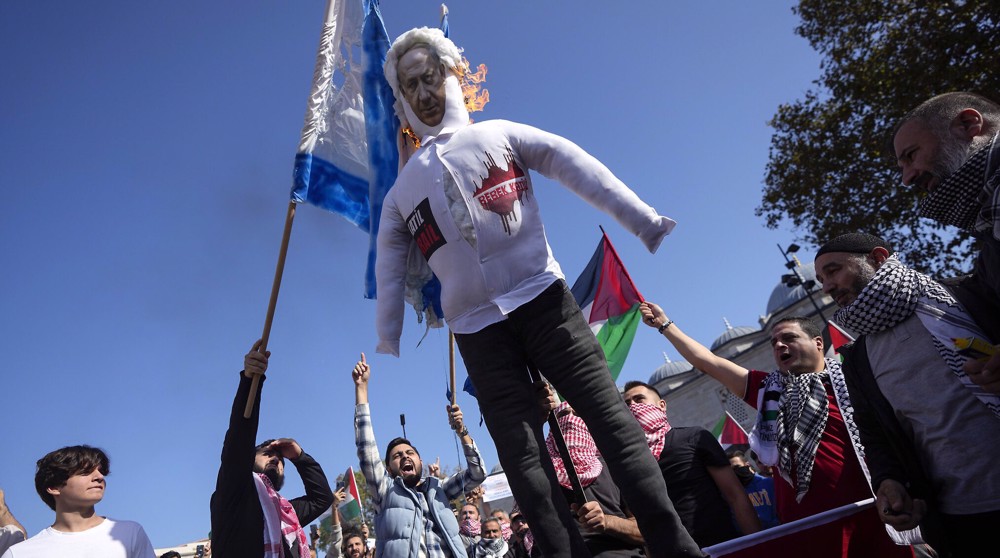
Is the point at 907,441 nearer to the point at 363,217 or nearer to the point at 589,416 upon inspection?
the point at 589,416

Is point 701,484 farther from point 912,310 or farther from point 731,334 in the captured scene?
point 731,334

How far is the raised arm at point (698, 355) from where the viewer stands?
4.70 m

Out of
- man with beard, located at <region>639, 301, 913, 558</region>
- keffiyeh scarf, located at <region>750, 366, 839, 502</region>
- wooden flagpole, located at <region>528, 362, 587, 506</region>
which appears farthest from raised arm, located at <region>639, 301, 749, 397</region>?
wooden flagpole, located at <region>528, 362, 587, 506</region>

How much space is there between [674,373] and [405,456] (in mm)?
51597

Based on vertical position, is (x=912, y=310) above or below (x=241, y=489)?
below

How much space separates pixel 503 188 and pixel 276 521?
3.23m

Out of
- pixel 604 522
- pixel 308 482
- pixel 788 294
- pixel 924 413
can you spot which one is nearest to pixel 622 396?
pixel 604 522

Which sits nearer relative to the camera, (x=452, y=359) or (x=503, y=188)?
(x=503, y=188)

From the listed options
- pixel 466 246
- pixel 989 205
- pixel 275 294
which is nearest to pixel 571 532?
pixel 466 246

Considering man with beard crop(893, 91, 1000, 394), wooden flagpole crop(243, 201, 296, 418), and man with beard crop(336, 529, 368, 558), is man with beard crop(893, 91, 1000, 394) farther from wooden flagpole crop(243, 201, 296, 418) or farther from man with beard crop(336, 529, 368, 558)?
man with beard crop(336, 529, 368, 558)

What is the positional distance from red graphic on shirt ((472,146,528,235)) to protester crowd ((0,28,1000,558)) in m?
0.01

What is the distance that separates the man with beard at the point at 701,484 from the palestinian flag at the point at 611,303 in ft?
10.7

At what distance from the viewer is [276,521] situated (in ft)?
17.0

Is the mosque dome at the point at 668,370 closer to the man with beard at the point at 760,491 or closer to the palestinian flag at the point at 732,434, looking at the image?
the palestinian flag at the point at 732,434
